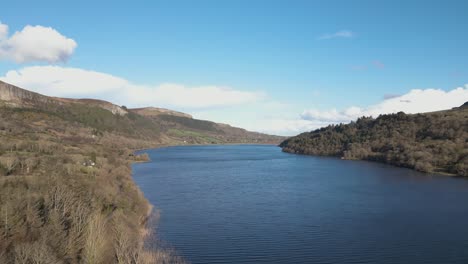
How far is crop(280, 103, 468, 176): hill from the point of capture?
9894 centimetres

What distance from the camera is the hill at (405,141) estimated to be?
98.9 metres

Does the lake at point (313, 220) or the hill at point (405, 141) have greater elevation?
the hill at point (405, 141)

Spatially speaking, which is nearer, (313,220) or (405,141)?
(313,220)

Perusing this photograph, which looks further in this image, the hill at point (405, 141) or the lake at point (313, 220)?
the hill at point (405, 141)

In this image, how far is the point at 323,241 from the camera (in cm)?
3650

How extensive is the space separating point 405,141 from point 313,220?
94527 millimetres

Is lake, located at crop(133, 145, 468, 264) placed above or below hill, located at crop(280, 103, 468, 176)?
below

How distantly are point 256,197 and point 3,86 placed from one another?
169 metres

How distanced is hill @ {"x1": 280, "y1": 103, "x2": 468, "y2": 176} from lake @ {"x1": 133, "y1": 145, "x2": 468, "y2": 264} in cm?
2173

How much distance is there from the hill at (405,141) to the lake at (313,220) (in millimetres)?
21727

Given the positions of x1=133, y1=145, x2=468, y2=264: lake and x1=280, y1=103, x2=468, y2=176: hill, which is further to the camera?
x1=280, y1=103, x2=468, y2=176: hill

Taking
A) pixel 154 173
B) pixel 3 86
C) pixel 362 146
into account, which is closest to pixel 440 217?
pixel 154 173

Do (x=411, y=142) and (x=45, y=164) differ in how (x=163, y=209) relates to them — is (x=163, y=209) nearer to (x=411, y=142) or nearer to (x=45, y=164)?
(x=45, y=164)

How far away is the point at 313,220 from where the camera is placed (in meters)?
44.3
